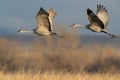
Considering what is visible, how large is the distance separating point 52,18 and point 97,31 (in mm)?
1072

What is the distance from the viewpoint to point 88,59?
28984 mm

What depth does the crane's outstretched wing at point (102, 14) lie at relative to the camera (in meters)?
14.9

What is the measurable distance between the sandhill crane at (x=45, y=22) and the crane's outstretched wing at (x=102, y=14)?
1.11 meters

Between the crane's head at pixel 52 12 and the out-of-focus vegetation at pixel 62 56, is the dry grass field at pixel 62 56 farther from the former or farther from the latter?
the crane's head at pixel 52 12

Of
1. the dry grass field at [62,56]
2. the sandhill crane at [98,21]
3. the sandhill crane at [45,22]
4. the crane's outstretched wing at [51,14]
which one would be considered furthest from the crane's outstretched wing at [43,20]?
the dry grass field at [62,56]

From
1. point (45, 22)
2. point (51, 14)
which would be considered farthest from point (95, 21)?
point (45, 22)

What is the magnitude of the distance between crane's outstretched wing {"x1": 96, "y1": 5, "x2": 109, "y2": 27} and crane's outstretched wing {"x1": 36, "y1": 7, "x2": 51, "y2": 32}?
128 centimetres

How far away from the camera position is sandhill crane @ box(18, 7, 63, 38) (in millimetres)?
14461

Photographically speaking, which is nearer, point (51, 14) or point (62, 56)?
point (51, 14)

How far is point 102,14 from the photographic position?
15203 millimetres

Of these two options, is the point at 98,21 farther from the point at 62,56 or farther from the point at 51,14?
the point at 62,56

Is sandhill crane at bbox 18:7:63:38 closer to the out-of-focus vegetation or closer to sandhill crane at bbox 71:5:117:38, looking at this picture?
sandhill crane at bbox 71:5:117:38

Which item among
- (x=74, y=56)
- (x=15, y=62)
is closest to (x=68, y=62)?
(x=74, y=56)

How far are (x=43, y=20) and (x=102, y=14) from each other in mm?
1477
